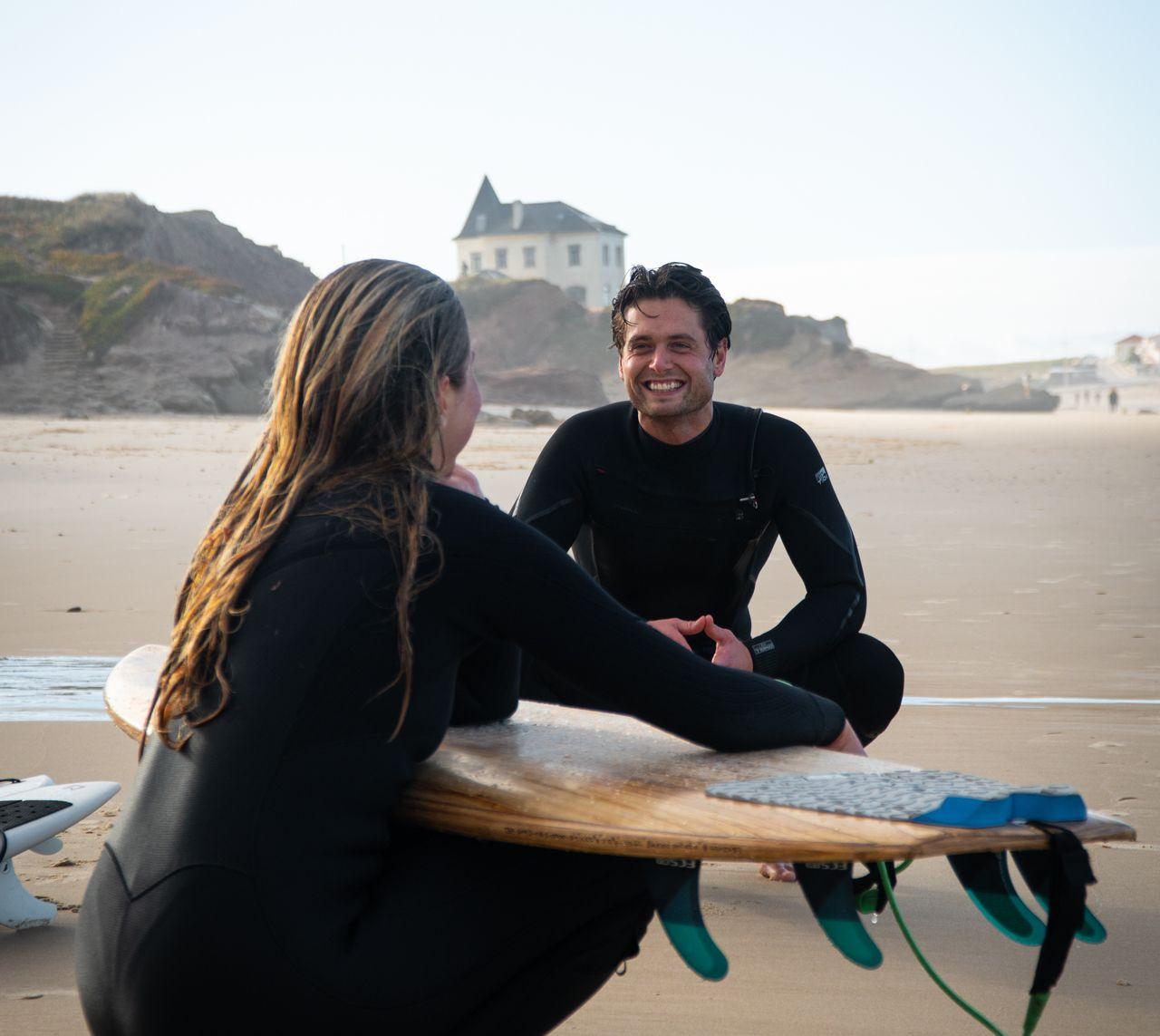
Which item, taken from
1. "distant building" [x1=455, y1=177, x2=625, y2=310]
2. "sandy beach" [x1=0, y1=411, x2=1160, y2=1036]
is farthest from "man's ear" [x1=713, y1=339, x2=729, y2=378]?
"distant building" [x1=455, y1=177, x2=625, y2=310]

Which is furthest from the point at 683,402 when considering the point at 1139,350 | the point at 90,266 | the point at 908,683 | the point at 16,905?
the point at 1139,350

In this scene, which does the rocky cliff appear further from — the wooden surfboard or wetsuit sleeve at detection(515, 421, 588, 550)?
the wooden surfboard

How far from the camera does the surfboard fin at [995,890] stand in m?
1.86

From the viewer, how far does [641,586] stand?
407 centimetres

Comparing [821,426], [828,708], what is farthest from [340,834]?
[821,426]

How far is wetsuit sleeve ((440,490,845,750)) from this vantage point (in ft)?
6.65

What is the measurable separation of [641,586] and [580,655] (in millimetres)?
1994

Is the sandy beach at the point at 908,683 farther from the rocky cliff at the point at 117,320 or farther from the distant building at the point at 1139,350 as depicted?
the distant building at the point at 1139,350

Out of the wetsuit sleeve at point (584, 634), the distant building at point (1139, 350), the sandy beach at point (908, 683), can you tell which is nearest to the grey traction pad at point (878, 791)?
the wetsuit sleeve at point (584, 634)

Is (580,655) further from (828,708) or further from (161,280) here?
(161,280)

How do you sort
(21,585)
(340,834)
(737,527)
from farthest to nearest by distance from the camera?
(21,585), (737,527), (340,834)

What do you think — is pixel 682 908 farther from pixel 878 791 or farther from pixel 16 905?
pixel 16 905

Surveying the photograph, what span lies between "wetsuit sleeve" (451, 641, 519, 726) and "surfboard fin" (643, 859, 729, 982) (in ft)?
1.79

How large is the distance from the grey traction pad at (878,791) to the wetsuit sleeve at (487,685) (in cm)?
53
